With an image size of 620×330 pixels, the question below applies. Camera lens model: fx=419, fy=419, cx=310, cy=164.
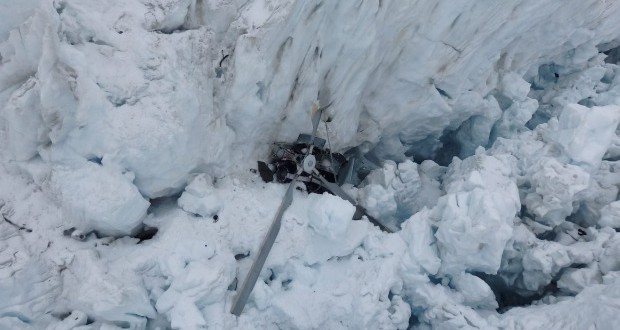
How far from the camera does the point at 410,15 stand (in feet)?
17.3

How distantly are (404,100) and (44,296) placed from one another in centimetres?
495

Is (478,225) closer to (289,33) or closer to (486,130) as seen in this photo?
(289,33)

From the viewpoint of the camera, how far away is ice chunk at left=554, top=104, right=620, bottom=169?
5.43 m

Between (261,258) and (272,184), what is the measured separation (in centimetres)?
101

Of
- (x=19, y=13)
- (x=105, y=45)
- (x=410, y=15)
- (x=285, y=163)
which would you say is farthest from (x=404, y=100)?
(x=19, y=13)

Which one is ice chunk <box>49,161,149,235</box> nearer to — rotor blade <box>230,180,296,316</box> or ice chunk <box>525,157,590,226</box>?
rotor blade <box>230,180,296,316</box>

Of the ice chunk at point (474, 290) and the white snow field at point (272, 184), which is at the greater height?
the white snow field at point (272, 184)

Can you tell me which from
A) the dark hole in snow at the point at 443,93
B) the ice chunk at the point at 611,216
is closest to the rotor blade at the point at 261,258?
the dark hole in snow at the point at 443,93

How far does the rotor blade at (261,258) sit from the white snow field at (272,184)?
11 centimetres

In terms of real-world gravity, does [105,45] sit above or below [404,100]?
above

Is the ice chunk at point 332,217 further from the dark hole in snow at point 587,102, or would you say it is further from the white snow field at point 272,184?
the dark hole in snow at point 587,102

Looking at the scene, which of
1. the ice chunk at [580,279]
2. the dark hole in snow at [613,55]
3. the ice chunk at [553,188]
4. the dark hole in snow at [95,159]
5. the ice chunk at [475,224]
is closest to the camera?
the dark hole in snow at [95,159]

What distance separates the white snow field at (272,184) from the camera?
342cm

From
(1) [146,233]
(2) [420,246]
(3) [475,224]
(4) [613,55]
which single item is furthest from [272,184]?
(4) [613,55]
